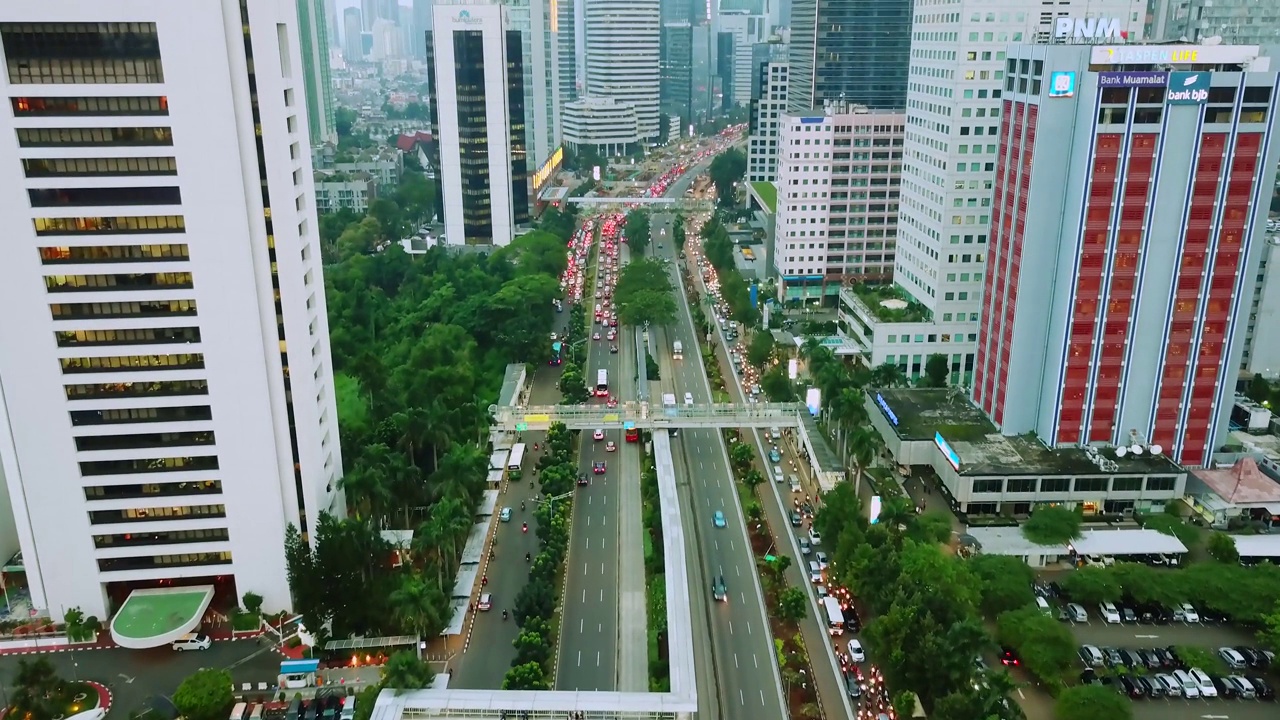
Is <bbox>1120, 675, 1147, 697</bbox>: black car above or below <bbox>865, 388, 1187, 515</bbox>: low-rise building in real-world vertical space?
below

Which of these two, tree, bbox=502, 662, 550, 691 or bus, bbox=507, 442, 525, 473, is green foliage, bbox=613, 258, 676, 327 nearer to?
bus, bbox=507, 442, 525, 473

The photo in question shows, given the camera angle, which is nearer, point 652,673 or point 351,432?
point 652,673

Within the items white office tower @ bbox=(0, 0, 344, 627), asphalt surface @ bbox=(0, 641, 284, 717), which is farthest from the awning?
white office tower @ bbox=(0, 0, 344, 627)

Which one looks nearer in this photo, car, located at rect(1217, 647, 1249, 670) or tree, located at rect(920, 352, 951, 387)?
car, located at rect(1217, 647, 1249, 670)

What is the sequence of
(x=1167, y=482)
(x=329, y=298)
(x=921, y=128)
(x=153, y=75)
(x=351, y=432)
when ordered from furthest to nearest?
(x=329, y=298), (x=921, y=128), (x=351, y=432), (x=1167, y=482), (x=153, y=75)

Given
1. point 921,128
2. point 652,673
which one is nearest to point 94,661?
point 652,673

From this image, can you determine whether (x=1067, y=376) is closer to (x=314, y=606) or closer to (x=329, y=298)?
(x=314, y=606)

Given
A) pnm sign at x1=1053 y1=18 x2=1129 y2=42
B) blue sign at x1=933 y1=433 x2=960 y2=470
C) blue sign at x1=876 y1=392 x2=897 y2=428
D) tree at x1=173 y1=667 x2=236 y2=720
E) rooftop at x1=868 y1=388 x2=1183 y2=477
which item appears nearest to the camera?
tree at x1=173 y1=667 x2=236 y2=720

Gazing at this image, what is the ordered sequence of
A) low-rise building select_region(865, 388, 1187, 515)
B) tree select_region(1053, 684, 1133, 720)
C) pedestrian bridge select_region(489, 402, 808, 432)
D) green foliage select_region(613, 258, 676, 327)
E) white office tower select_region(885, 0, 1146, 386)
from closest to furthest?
tree select_region(1053, 684, 1133, 720), low-rise building select_region(865, 388, 1187, 515), pedestrian bridge select_region(489, 402, 808, 432), white office tower select_region(885, 0, 1146, 386), green foliage select_region(613, 258, 676, 327)
